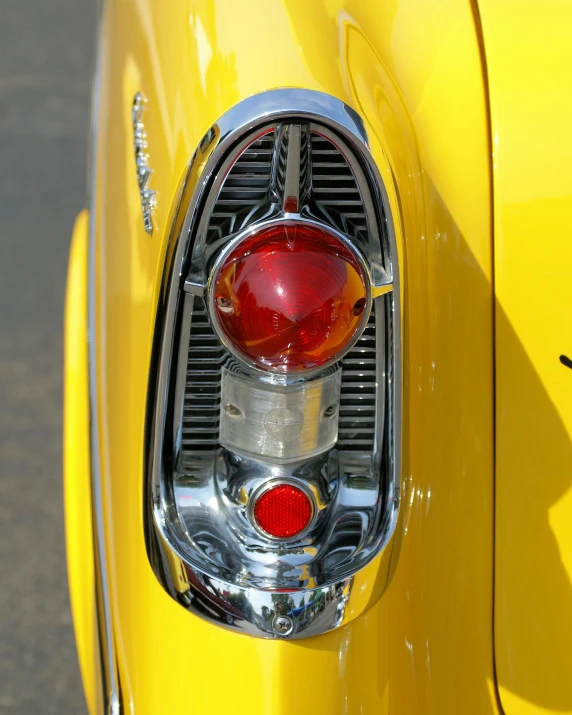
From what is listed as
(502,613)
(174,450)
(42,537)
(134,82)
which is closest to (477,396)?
(502,613)

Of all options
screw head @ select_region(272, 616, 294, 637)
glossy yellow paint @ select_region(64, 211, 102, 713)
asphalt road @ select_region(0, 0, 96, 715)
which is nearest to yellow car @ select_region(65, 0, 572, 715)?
screw head @ select_region(272, 616, 294, 637)

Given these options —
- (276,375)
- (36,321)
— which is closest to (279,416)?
(276,375)

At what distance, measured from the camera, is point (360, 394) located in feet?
4.52

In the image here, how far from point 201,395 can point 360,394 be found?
0.24 meters

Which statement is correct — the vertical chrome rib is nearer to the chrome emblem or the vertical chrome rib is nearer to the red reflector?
the chrome emblem

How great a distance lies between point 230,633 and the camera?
1.35 meters

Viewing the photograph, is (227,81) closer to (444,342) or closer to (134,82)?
(134,82)

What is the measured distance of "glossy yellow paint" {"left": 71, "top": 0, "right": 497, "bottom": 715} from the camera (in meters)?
1.35

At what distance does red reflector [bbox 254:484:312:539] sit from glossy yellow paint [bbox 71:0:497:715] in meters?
0.13

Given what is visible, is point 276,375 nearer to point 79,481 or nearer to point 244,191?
point 244,191

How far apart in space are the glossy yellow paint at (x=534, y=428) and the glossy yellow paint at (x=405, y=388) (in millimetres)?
29

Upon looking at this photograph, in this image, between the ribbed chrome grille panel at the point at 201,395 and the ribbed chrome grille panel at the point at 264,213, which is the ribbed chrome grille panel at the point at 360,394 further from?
the ribbed chrome grille panel at the point at 201,395

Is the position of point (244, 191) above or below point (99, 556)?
above

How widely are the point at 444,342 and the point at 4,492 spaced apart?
6.39 ft
